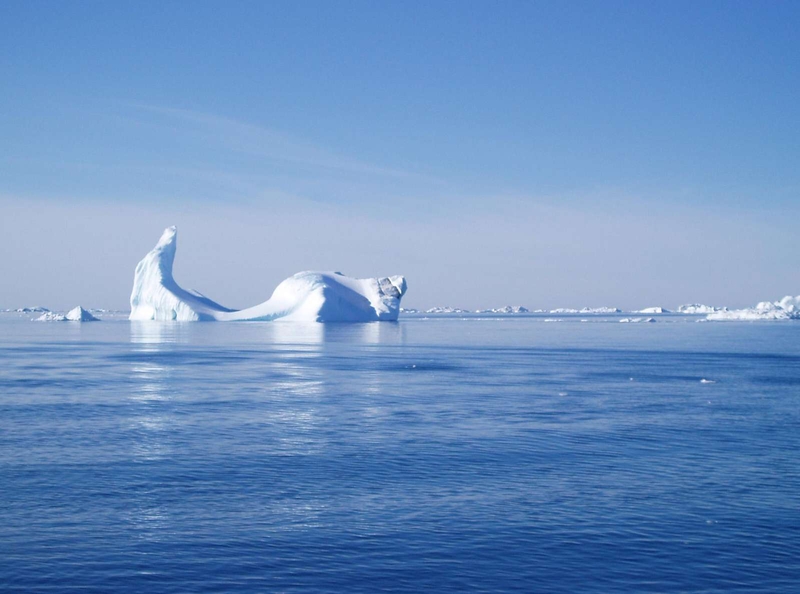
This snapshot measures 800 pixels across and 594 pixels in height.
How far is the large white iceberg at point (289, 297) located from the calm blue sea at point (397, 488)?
1868 inches

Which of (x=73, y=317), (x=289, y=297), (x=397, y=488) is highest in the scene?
(x=289, y=297)

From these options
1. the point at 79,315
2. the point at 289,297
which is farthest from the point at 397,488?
the point at 79,315

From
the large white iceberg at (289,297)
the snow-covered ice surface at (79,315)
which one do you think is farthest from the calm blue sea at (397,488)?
the snow-covered ice surface at (79,315)

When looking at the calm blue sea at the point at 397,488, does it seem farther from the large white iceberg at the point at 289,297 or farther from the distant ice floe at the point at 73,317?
the distant ice floe at the point at 73,317

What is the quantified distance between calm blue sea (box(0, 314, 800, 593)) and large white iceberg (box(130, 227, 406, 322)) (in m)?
47.5

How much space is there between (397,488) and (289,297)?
6152cm

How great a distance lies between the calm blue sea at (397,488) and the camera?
309 inches

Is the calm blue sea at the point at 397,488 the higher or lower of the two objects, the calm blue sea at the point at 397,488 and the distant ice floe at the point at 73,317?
the lower

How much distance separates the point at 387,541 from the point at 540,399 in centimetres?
1200

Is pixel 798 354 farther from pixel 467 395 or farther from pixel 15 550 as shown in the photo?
pixel 15 550

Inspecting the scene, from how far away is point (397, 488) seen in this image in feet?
35.4

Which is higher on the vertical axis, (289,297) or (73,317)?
(289,297)

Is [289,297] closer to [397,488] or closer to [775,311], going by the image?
[775,311]

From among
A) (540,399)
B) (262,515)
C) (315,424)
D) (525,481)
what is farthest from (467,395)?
(262,515)
